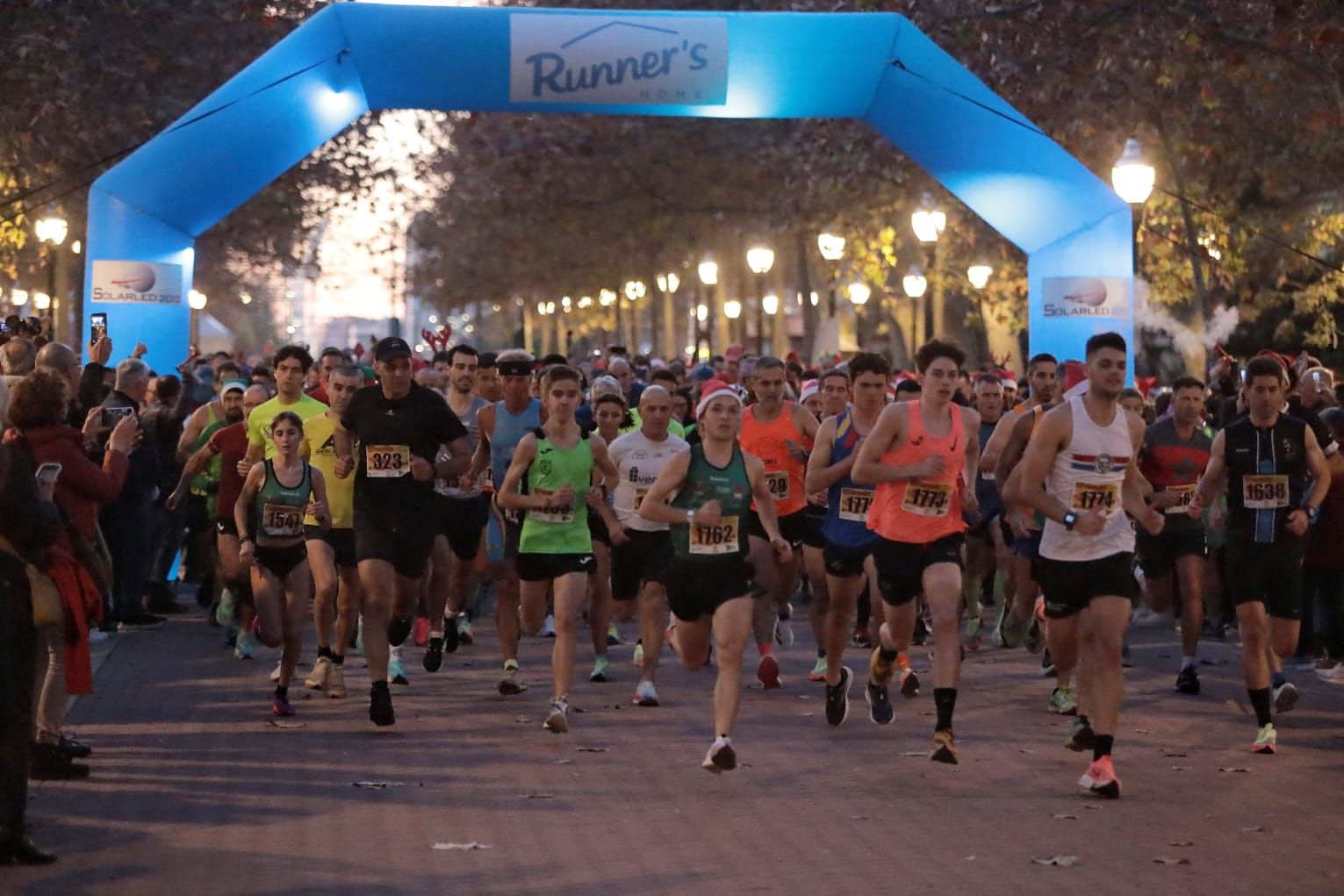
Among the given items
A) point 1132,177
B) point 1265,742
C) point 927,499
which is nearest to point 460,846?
point 927,499

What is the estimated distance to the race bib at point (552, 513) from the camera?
1145 centimetres

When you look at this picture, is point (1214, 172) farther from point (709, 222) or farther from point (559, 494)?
point (559, 494)

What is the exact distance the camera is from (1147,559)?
44.7 ft

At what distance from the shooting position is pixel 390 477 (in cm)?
1125

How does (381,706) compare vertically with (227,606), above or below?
below

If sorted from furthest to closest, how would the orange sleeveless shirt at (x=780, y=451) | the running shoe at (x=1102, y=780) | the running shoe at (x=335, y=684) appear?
the orange sleeveless shirt at (x=780, y=451) → the running shoe at (x=335, y=684) → the running shoe at (x=1102, y=780)

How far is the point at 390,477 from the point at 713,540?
6.63 ft

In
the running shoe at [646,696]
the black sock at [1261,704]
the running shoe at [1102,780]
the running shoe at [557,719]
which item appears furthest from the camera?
the running shoe at [646,696]

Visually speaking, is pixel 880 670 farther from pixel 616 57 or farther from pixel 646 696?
pixel 616 57

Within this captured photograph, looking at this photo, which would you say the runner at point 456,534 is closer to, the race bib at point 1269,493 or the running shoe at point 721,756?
the running shoe at point 721,756

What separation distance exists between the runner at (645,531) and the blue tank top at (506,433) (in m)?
0.75

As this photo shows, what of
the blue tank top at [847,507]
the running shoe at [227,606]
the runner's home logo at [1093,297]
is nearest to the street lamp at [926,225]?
the runner's home logo at [1093,297]

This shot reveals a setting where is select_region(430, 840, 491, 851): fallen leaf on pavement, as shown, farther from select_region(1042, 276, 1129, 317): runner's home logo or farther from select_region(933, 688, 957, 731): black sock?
select_region(1042, 276, 1129, 317): runner's home logo

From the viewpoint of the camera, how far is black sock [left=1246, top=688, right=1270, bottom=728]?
10602mm
